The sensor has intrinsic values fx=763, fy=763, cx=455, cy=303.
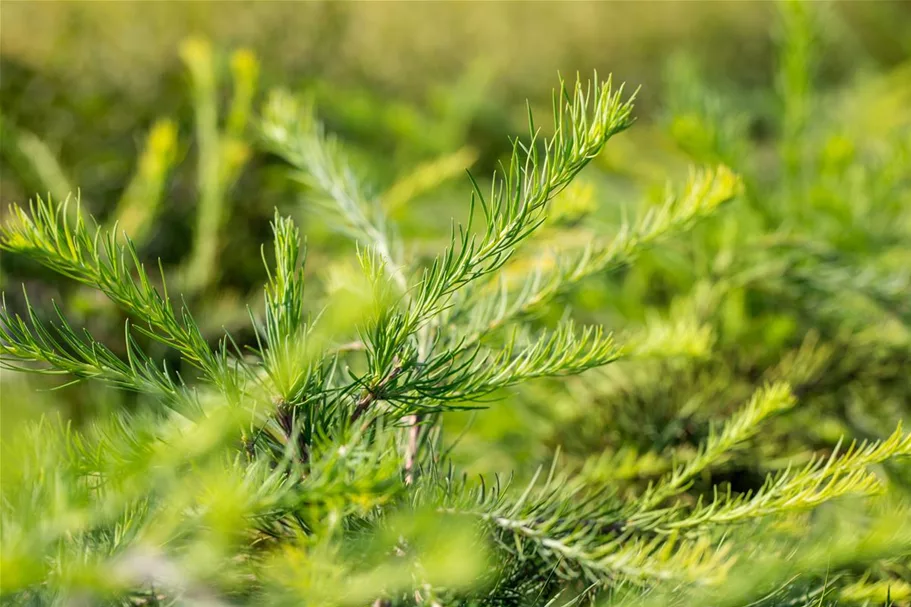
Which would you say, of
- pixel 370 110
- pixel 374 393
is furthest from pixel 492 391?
pixel 370 110

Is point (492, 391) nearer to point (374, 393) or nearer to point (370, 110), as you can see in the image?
point (374, 393)

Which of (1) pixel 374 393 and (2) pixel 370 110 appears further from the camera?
(2) pixel 370 110

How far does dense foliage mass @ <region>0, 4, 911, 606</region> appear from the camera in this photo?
0.86 feet

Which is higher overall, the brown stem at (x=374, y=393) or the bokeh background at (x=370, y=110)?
the bokeh background at (x=370, y=110)

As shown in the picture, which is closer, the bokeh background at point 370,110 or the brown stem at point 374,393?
the brown stem at point 374,393

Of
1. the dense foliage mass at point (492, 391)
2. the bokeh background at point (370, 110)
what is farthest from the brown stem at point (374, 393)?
the bokeh background at point (370, 110)

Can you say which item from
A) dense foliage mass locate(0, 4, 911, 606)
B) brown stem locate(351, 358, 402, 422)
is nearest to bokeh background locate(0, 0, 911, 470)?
dense foliage mass locate(0, 4, 911, 606)

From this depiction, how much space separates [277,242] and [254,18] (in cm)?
71

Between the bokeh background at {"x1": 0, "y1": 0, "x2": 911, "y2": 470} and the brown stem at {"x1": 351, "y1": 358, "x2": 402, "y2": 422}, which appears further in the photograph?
the bokeh background at {"x1": 0, "y1": 0, "x2": 911, "y2": 470}

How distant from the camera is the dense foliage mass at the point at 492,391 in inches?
10.4

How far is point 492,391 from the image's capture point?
0.32 meters

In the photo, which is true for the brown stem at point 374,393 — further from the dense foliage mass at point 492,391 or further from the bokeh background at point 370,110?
the bokeh background at point 370,110

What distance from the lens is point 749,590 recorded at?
0.99ft

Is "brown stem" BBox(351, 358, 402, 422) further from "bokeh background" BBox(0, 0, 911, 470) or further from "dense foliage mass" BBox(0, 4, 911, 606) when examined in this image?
"bokeh background" BBox(0, 0, 911, 470)
